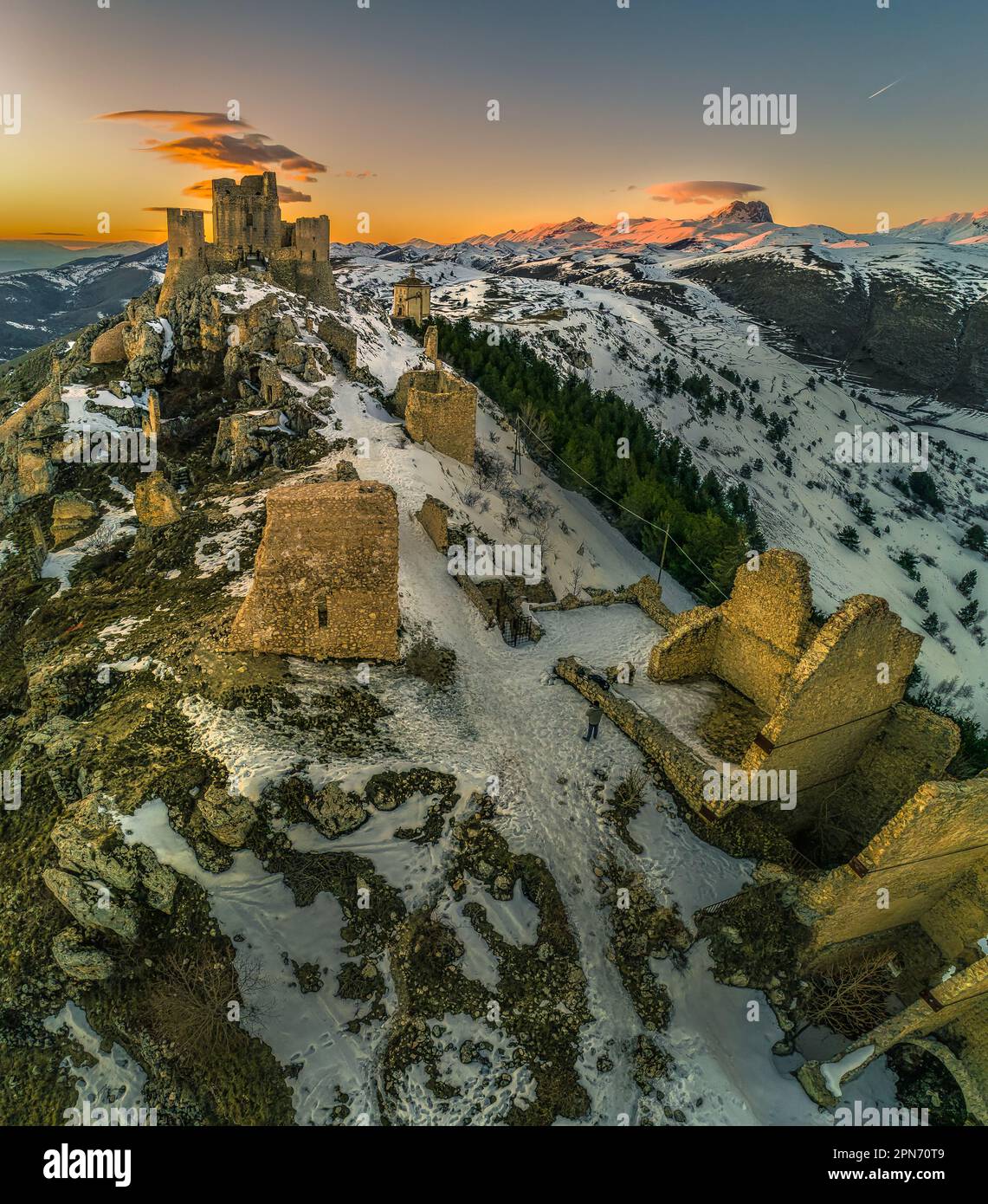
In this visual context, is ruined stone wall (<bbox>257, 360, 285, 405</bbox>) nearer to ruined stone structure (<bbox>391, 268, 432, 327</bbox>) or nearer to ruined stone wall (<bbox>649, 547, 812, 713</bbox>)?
ruined stone wall (<bbox>649, 547, 812, 713</bbox>)

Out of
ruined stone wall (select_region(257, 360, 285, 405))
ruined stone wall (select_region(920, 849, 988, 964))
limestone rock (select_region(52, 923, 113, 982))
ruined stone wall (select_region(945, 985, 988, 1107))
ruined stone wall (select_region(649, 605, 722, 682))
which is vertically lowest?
ruined stone wall (select_region(945, 985, 988, 1107))

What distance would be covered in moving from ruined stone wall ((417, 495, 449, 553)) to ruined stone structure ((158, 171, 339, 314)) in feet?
111

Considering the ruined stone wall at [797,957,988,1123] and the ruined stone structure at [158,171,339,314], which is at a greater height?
the ruined stone structure at [158,171,339,314]

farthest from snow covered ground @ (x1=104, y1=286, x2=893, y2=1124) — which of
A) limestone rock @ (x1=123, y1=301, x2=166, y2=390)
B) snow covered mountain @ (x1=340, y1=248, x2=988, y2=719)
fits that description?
snow covered mountain @ (x1=340, y1=248, x2=988, y2=719)

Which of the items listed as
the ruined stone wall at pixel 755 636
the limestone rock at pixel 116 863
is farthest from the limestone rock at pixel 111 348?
the ruined stone wall at pixel 755 636

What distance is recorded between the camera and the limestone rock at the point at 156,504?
2570 cm

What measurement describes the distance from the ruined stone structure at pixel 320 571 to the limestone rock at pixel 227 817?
476cm

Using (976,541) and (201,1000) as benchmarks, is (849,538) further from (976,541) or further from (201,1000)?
(201,1000)

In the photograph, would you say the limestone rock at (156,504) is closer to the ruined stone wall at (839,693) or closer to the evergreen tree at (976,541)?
the ruined stone wall at (839,693)

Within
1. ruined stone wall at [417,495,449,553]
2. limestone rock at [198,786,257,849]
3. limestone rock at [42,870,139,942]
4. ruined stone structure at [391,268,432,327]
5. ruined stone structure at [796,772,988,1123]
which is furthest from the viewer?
ruined stone structure at [391,268,432,327]

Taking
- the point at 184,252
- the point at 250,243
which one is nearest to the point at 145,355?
the point at 184,252

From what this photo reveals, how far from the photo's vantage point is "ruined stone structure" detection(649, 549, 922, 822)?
12.3 metres

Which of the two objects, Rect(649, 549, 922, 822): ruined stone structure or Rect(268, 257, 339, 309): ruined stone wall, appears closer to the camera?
Rect(649, 549, 922, 822): ruined stone structure

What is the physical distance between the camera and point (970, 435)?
405 feet
